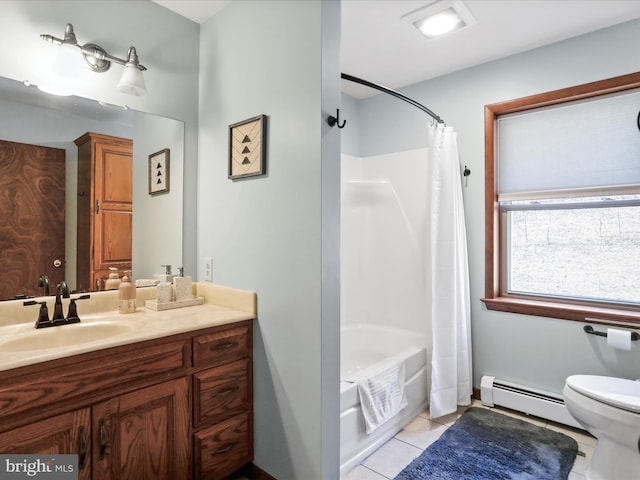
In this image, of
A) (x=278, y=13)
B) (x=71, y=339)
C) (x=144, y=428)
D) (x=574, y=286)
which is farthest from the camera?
(x=574, y=286)

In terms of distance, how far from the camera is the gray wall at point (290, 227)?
154cm

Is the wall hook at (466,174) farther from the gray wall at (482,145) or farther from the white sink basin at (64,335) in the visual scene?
the white sink basin at (64,335)

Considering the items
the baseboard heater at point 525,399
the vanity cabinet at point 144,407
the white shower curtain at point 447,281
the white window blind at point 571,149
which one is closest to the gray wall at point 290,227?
the vanity cabinet at point 144,407

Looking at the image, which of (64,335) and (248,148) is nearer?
(64,335)

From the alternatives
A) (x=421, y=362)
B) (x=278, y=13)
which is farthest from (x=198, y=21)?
(x=421, y=362)

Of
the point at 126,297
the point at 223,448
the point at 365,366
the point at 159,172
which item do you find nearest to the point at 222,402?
the point at 223,448

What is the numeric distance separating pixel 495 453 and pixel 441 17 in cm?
249

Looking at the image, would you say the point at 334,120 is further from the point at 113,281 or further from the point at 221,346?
the point at 113,281

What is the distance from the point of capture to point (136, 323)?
1615 millimetres

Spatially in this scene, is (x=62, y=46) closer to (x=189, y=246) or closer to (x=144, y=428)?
(x=189, y=246)

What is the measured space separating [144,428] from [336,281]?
96 centimetres

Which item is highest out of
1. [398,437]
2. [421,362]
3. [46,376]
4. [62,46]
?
[62,46]

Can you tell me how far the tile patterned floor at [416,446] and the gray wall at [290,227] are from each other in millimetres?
393

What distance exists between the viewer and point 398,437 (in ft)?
7.17
